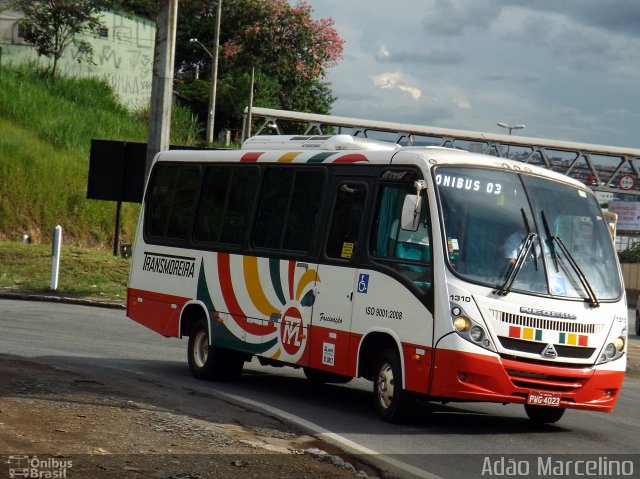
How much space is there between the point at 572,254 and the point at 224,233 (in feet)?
15.5

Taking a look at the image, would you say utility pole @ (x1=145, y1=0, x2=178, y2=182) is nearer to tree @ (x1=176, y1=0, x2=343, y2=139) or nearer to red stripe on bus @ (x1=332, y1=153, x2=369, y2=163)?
red stripe on bus @ (x1=332, y1=153, x2=369, y2=163)

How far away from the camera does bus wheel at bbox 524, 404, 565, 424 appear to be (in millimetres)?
12445

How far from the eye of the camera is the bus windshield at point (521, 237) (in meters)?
11.6

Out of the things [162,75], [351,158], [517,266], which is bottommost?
[517,266]

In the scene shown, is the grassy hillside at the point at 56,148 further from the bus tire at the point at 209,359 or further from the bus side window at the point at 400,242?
the bus side window at the point at 400,242

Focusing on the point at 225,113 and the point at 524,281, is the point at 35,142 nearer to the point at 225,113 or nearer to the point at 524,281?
the point at 225,113

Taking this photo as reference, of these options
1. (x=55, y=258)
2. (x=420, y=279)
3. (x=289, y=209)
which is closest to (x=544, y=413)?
(x=420, y=279)

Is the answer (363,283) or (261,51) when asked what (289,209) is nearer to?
(363,283)

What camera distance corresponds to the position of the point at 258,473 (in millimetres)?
8547

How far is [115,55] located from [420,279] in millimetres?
45892

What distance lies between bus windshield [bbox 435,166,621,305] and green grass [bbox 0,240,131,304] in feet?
49.5

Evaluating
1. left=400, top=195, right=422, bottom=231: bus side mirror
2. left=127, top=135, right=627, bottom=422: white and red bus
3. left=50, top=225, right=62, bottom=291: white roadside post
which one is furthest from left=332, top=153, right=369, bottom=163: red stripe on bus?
left=50, top=225, right=62, bottom=291: white roadside post

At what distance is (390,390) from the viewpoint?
11.9 meters

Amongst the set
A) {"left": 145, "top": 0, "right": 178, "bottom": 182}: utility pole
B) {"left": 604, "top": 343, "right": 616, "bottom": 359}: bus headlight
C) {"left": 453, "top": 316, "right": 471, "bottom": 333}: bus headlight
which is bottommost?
{"left": 604, "top": 343, "right": 616, "bottom": 359}: bus headlight
